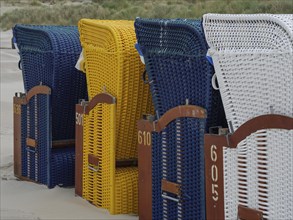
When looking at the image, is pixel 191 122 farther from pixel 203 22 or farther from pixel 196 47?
pixel 203 22

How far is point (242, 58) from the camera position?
160 inches

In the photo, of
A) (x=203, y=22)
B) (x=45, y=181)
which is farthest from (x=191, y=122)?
(x=45, y=181)

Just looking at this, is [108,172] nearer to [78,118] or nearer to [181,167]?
[78,118]

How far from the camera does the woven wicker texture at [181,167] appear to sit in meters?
4.73

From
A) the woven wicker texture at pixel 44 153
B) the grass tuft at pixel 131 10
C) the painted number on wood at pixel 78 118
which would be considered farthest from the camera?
the grass tuft at pixel 131 10

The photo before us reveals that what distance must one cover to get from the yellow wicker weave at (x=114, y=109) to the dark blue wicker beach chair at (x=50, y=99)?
553 mm

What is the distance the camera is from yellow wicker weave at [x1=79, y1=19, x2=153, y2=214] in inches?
220

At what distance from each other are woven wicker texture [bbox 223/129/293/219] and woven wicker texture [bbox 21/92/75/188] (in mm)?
2614

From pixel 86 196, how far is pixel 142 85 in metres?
1.01

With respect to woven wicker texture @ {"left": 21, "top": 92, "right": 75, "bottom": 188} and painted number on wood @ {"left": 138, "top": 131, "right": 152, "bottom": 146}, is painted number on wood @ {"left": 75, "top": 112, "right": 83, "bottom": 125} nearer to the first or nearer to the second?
woven wicker texture @ {"left": 21, "top": 92, "right": 75, "bottom": 188}

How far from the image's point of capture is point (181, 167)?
16.0 ft

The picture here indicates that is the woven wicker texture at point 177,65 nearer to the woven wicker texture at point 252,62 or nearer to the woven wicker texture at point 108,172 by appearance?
the woven wicker texture at point 252,62

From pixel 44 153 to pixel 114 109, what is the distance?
4.08ft

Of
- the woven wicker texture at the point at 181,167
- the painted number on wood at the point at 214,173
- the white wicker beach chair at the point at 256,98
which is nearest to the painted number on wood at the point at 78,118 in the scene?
the woven wicker texture at the point at 181,167
